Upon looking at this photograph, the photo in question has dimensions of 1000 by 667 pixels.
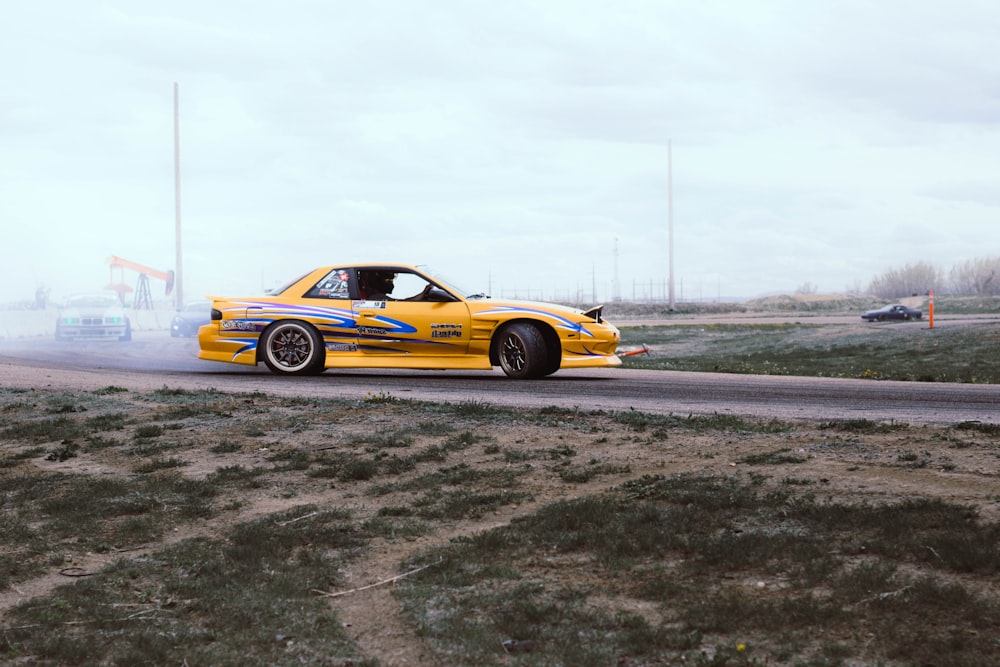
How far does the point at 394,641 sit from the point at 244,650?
69cm

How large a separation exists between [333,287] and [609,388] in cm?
433

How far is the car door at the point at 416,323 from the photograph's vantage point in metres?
13.9

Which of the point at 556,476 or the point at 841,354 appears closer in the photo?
the point at 556,476

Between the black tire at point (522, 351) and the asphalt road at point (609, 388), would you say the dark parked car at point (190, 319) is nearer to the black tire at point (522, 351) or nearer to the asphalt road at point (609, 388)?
the asphalt road at point (609, 388)

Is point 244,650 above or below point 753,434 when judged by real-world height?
below

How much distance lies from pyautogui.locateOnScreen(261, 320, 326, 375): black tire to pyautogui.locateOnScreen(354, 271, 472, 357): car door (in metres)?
0.71

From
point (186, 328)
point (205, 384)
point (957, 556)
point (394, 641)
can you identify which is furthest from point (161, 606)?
point (186, 328)

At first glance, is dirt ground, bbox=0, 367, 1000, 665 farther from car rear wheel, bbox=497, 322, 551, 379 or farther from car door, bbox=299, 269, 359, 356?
car door, bbox=299, 269, 359, 356

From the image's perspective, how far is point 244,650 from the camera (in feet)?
15.3

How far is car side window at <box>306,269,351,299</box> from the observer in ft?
47.4

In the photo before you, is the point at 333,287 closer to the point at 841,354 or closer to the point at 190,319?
the point at 841,354

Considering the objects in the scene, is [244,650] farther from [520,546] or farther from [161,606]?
[520,546]

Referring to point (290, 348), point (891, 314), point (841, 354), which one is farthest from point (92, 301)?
point (891, 314)

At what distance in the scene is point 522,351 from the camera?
45.3 feet
